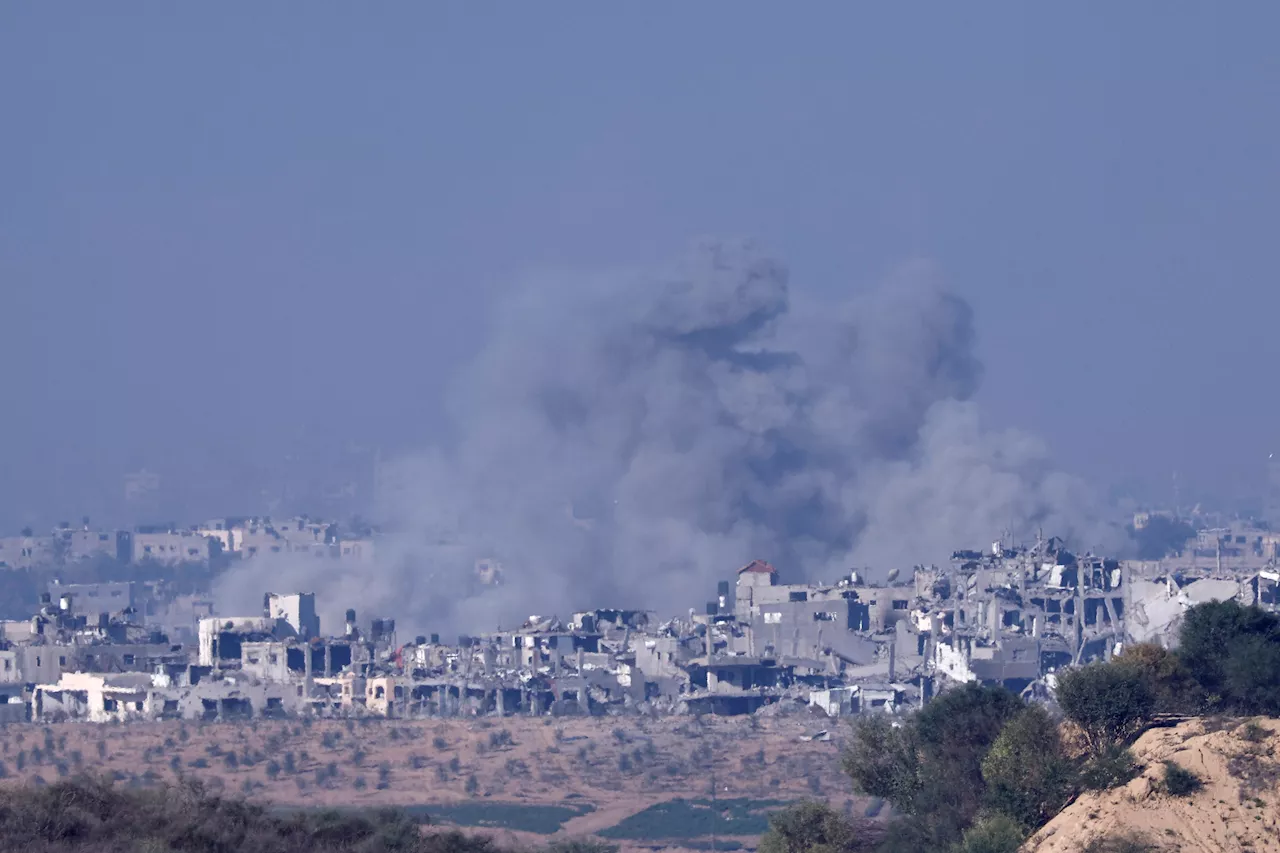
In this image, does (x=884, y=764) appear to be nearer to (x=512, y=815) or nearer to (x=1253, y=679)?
(x=1253, y=679)

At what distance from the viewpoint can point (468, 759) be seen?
4262 centimetres

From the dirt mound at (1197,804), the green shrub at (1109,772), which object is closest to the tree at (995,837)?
the dirt mound at (1197,804)

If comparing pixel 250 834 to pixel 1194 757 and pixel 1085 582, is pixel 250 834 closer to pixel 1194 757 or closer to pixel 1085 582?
pixel 1194 757

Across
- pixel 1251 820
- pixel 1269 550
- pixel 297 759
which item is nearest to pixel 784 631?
pixel 297 759

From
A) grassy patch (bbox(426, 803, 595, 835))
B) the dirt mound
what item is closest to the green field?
grassy patch (bbox(426, 803, 595, 835))

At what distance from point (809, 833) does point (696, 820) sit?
12.8 meters

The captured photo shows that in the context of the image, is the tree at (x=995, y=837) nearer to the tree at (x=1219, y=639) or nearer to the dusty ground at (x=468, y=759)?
the tree at (x=1219, y=639)

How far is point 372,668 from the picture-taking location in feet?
185

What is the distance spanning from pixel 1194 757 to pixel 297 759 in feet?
80.6

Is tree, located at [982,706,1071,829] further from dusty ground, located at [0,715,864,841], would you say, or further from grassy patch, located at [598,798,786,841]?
dusty ground, located at [0,715,864,841]

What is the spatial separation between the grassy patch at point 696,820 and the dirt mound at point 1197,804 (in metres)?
13.9

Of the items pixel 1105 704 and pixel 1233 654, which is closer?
pixel 1105 704

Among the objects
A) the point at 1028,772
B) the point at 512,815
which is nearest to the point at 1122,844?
the point at 1028,772

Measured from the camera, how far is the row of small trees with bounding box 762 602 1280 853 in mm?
21297
